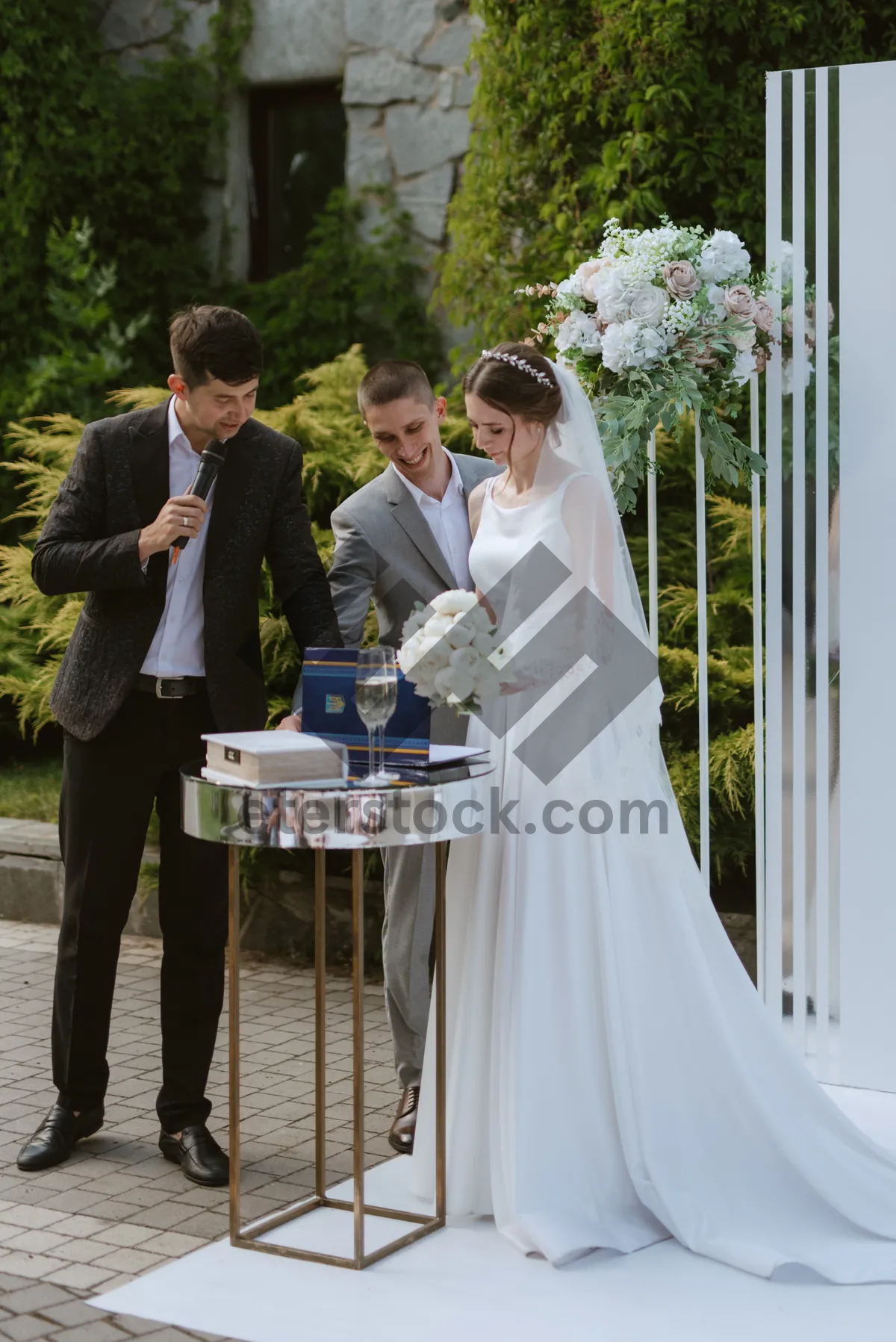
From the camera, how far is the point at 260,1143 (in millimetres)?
4070

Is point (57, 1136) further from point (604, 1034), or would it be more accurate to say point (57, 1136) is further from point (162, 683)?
point (604, 1034)

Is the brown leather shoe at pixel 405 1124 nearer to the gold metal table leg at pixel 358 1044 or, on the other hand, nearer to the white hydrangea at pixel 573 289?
the gold metal table leg at pixel 358 1044

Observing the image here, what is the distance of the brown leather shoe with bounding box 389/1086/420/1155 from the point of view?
4.02 m

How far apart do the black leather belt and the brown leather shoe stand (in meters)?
1.17

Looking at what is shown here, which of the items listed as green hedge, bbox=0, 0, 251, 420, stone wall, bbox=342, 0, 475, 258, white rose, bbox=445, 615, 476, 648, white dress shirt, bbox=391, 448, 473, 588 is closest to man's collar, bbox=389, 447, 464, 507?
white dress shirt, bbox=391, 448, 473, 588

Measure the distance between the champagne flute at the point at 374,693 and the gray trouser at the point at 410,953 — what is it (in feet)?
2.92

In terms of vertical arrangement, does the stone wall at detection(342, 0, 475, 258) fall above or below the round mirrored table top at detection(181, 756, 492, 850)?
above

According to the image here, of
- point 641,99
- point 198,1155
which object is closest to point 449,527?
point 198,1155

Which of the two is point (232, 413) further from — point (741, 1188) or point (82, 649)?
point (741, 1188)

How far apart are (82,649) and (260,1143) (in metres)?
1.34

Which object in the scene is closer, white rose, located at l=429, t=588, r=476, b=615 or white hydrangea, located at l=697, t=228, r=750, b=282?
white rose, located at l=429, t=588, r=476, b=615

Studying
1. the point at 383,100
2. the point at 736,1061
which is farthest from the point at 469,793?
the point at 383,100

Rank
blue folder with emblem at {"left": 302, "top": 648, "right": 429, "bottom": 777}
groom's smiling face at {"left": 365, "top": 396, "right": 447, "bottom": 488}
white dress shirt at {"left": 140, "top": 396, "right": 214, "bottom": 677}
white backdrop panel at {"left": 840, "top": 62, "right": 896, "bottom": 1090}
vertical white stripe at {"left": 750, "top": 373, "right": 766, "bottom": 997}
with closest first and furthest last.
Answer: blue folder with emblem at {"left": 302, "top": 648, "right": 429, "bottom": 777}, white dress shirt at {"left": 140, "top": 396, "right": 214, "bottom": 677}, groom's smiling face at {"left": 365, "top": 396, "right": 447, "bottom": 488}, white backdrop panel at {"left": 840, "top": 62, "right": 896, "bottom": 1090}, vertical white stripe at {"left": 750, "top": 373, "right": 766, "bottom": 997}

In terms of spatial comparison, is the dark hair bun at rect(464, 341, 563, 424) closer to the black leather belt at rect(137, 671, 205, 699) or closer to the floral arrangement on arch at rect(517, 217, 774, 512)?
the floral arrangement on arch at rect(517, 217, 774, 512)
